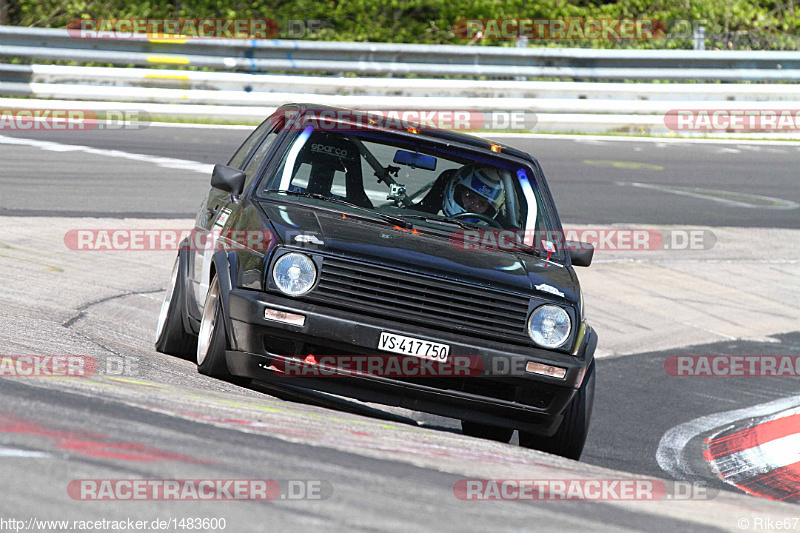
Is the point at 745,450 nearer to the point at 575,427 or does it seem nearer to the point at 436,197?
the point at 575,427

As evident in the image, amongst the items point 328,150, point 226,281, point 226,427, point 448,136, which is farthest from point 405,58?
point 226,427

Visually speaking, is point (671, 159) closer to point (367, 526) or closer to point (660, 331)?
point (660, 331)

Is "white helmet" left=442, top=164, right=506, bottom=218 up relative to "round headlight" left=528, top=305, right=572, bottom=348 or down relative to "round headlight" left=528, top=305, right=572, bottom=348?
up

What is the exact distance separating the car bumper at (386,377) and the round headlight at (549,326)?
0.20ft

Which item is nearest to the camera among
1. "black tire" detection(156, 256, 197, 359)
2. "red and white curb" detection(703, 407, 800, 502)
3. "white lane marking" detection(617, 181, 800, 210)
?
"red and white curb" detection(703, 407, 800, 502)

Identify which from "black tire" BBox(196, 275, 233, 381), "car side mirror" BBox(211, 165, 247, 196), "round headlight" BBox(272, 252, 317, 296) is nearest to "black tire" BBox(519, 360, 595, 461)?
"round headlight" BBox(272, 252, 317, 296)

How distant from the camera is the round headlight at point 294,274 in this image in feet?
18.1

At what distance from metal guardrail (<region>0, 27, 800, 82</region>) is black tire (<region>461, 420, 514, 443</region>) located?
12.7m

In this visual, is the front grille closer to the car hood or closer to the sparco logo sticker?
the car hood

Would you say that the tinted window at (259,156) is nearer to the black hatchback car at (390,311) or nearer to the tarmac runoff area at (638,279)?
the black hatchback car at (390,311)

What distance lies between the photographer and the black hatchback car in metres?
5.49

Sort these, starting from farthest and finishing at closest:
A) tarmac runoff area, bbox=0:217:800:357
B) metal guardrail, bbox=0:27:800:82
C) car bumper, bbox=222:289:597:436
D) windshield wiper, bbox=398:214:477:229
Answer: metal guardrail, bbox=0:27:800:82 < tarmac runoff area, bbox=0:217:800:357 < windshield wiper, bbox=398:214:477:229 < car bumper, bbox=222:289:597:436

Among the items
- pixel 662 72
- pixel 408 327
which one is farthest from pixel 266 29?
pixel 408 327

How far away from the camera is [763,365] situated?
9.05 meters
